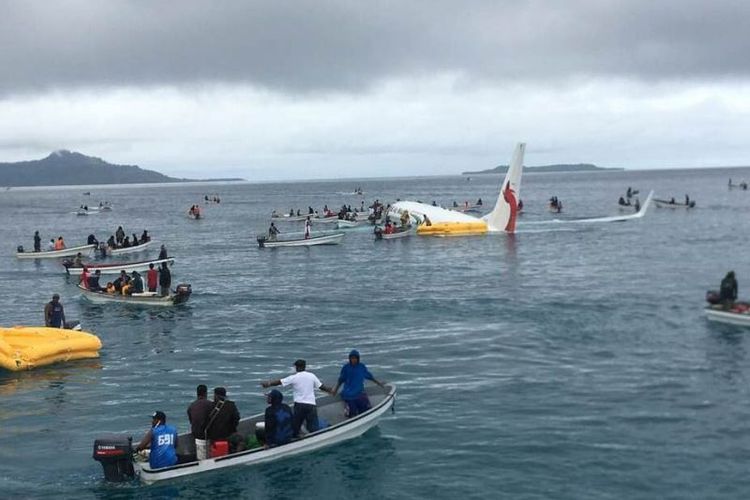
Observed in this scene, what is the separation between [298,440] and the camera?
17.4 metres

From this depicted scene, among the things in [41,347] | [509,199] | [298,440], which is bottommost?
[298,440]

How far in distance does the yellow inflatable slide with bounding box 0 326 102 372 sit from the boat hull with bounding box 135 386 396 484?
1218 cm

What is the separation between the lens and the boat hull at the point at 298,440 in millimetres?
16188

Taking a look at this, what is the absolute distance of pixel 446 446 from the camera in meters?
18.4

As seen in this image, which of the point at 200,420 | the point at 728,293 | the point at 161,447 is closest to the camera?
the point at 161,447

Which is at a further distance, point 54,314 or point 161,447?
point 54,314

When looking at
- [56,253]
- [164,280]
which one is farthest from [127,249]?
[164,280]

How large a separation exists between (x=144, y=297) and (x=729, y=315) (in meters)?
27.1

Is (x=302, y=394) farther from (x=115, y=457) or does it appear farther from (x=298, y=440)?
(x=115, y=457)

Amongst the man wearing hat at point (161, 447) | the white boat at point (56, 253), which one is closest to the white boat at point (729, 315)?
the man wearing hat at point (161, 447)

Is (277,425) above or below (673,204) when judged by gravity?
below

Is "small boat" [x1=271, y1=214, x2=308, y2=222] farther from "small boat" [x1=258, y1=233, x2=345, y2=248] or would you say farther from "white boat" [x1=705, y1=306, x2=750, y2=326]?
"white boat" [x1=705, y1=306, x2=750, y2=326]

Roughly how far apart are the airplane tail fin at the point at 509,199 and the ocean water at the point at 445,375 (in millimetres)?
17551

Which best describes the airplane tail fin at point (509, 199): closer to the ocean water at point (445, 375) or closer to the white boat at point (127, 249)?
the ocean water at point (445, 375)
